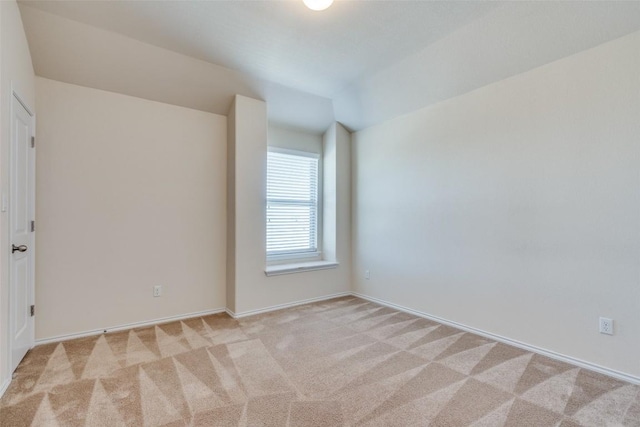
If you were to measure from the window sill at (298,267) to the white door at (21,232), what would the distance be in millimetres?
2194

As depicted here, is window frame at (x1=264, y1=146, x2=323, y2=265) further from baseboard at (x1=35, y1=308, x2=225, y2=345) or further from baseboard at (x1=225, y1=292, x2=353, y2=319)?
baseboard at (x1=35, y1=308, x2=225, y2=345)

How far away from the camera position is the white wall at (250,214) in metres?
3.65

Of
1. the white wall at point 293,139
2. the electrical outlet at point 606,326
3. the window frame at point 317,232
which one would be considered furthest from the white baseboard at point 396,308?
the white wall at point 293,139

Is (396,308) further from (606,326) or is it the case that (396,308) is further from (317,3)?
(317,3)

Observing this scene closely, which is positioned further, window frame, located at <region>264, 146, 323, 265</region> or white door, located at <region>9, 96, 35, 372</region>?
window frame, located at <region>264, 146, 323, 265</region>

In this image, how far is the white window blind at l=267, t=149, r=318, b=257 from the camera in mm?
4383

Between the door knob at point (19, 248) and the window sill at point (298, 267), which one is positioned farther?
the window sill at point (298, 267)

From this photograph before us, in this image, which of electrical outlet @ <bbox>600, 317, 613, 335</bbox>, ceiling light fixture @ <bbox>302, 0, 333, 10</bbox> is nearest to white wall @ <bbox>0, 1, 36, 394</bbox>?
ceiling light fixture @ <bbox>302, 0, 333, 10</bbox>

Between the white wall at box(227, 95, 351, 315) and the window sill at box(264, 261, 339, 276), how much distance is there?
67 mm

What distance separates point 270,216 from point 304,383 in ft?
8.31

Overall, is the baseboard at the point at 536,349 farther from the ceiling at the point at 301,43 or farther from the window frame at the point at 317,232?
the ceiling at the point at 301,43

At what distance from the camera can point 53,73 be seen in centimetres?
283

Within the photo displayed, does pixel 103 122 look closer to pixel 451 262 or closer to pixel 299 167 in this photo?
pixel 299 167

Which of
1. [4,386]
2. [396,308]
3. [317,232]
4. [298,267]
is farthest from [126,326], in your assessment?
[396,308]
